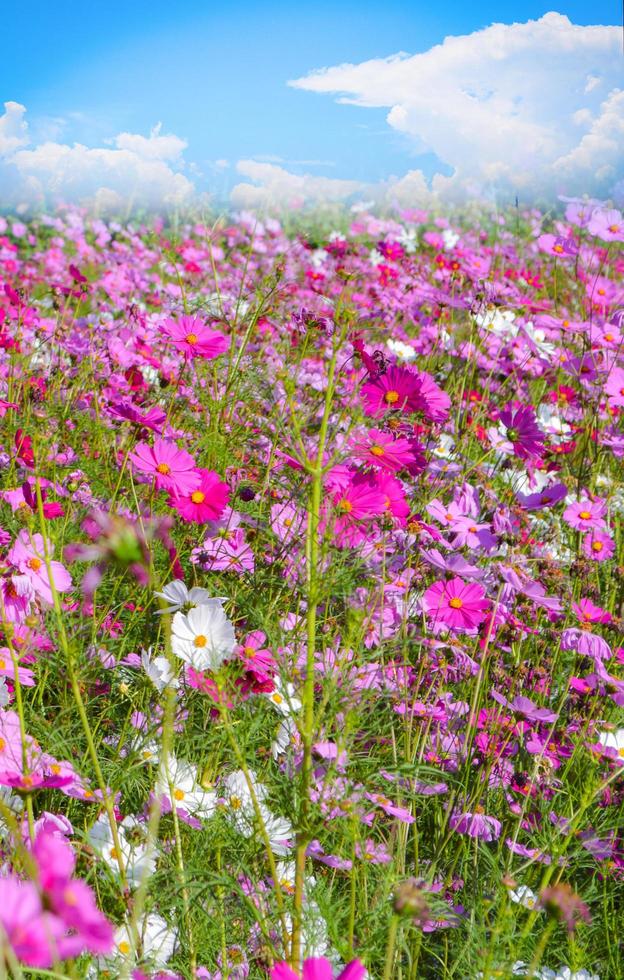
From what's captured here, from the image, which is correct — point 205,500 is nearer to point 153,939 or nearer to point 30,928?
point 153,939

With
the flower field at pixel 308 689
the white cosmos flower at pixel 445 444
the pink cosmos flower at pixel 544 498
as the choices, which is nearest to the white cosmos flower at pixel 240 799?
the flower field at pixel 308 689

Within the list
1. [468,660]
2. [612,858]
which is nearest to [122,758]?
[468,660]

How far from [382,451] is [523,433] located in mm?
578

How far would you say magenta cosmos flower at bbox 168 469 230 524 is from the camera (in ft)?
3.88

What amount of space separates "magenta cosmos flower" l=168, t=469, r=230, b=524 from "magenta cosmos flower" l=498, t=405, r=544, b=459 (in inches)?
24.7

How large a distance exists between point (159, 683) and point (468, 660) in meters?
0.48

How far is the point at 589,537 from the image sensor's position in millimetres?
1717

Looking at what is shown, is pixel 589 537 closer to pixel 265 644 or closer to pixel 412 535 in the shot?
pixel 412 535

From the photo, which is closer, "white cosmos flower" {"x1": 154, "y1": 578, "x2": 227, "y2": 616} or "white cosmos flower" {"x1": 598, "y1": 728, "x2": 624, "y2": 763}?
"white cosmos flower" {"x1": 154, "y1": 578, "x2": 227, "y2": 616}

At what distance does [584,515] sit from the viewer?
65.7 inches

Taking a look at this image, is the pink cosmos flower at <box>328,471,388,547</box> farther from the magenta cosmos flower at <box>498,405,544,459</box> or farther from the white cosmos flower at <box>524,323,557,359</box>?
the white cosmos flower at <box>524,323,557,359</box>

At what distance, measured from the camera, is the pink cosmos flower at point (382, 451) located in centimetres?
109

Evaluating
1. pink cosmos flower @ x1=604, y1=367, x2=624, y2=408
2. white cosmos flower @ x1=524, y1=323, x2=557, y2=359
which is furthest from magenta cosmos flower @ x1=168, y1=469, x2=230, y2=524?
white cosmos flower @ x1=524, y1=323, x2=557, y2=359

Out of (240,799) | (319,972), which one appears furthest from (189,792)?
(319,972)
